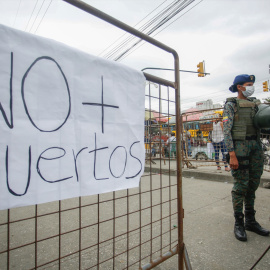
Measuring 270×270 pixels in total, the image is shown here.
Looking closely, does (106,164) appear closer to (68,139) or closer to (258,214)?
(68,139)

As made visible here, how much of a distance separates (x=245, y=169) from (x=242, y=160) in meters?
0.12

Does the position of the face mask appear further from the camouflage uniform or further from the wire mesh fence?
the wire mesh fence

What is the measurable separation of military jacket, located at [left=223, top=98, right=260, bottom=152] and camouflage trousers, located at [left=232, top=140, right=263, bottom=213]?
0.31 feet

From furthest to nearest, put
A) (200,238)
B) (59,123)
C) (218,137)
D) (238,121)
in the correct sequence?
(218,137), (238,121), (200,238), (59,123)

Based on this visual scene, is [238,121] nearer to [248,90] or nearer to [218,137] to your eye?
[248,90]

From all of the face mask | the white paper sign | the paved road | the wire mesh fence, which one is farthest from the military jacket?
the white paper sign

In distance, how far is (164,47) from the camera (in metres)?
1.67

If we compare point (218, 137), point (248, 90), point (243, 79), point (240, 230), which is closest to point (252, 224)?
point (240, 230)

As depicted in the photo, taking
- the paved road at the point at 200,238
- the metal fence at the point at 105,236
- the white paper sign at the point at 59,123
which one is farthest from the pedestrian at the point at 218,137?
the white paper sign at the point at 59,123

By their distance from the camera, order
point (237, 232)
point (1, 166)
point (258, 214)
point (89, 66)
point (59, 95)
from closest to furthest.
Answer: point (1, 166) < point (59, 95) < point (89, 66) < point (237, 232) < point (258, 214)

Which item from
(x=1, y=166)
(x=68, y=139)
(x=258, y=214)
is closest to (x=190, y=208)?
(x=258, y=214)

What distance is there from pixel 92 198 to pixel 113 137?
127 inches

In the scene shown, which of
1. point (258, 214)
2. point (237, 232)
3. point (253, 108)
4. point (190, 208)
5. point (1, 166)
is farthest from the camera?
point (190, 208)

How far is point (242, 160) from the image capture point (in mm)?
2479
